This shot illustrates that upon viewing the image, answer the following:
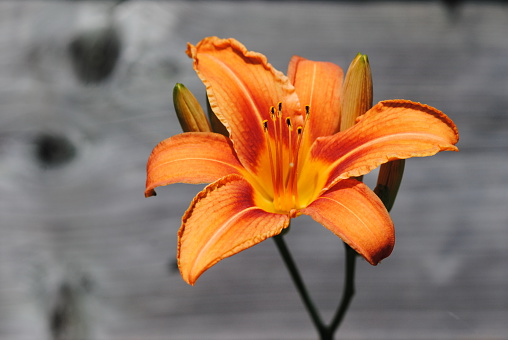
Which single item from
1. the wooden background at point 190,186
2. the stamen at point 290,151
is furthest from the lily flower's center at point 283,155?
the wooden background at point 190,186

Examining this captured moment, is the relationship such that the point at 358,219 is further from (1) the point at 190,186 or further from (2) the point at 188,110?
(1) the point at 190,186

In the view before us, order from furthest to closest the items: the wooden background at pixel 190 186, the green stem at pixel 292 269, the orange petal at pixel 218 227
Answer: the wooden background at pixel 190 186 → the green stem at pixel 292 269 → the orange petal at pixel 218 227

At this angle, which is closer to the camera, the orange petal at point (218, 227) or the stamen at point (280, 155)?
the orange petal at point (218, 227)

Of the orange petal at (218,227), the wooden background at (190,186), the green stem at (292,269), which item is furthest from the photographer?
the wooden background at (190,186)

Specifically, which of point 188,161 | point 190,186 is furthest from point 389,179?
point 190,186

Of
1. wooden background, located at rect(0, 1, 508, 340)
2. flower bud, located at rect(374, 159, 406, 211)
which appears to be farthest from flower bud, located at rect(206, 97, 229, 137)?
wooden background, located at rect(0, 1, 508, 340)

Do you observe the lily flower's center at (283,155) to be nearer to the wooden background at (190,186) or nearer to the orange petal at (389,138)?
the orange petal at (389,138)

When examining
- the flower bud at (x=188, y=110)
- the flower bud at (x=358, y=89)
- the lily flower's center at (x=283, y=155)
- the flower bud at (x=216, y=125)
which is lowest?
the lily flower's center at (x=283, y=155)
